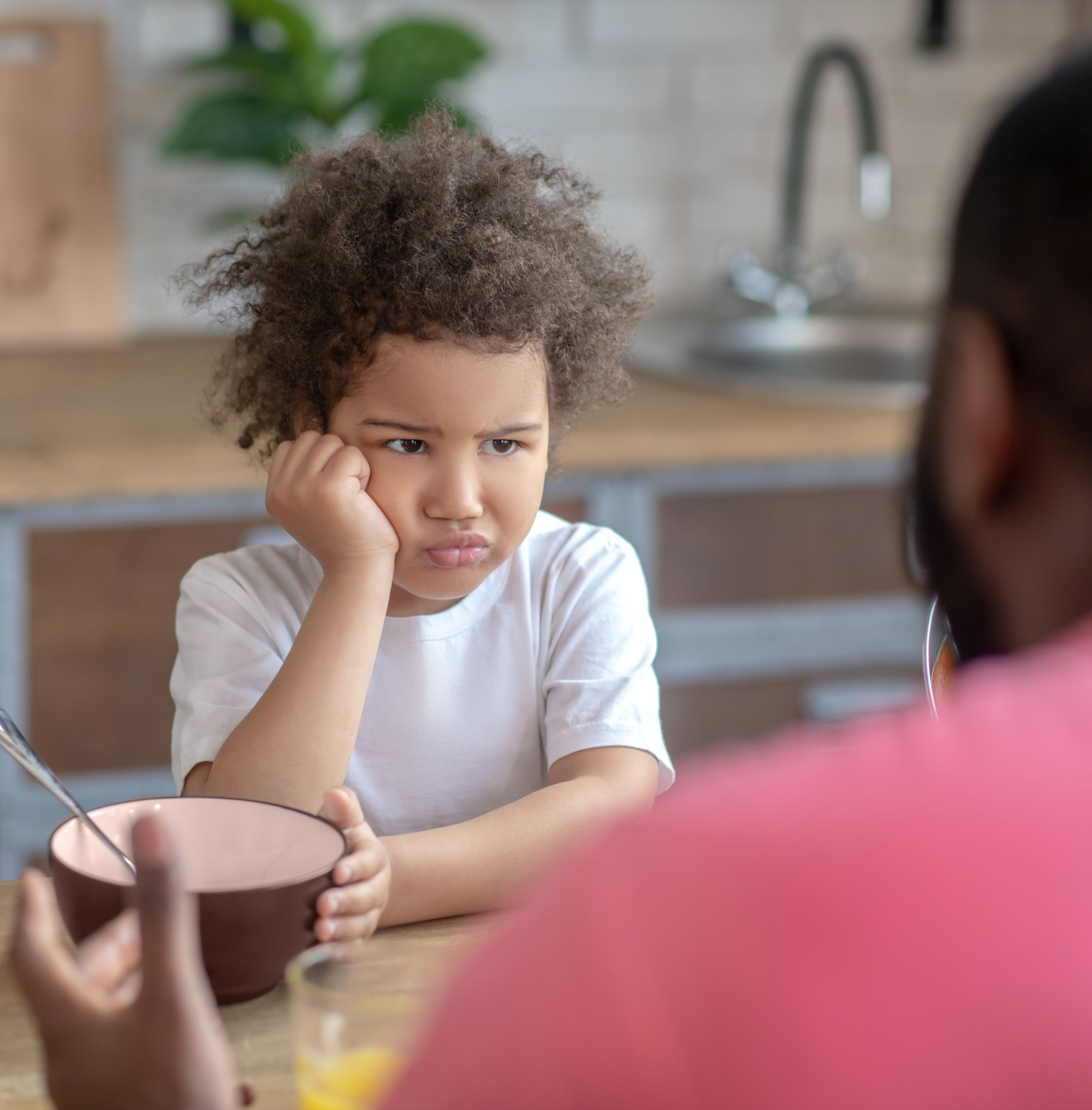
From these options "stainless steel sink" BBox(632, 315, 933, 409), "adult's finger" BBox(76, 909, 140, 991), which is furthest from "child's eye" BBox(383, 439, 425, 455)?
"stainless steel sink" BBox(632, 315, 933, 409)

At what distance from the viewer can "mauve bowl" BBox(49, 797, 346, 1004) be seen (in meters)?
0.66

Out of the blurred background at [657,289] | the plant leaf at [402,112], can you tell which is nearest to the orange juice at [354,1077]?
the blurred background at [657,289]

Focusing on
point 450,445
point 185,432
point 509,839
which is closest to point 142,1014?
point 509,839

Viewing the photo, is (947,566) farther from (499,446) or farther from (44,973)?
(499,446)

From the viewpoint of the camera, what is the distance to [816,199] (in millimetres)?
2719

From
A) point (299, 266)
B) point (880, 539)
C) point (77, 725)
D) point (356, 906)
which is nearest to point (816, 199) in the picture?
point (880, 539)

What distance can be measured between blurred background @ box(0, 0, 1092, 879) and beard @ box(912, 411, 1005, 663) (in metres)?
1.18

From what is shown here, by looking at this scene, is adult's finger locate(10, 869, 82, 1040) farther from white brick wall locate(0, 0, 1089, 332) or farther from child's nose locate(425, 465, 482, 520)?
white brick wall locate(0, 0, 1089, 332)

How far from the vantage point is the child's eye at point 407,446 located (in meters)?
0.96

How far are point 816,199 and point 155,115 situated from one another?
4.06 ft

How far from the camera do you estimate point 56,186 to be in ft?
7.33

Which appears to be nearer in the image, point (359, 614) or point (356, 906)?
point (356, 906)

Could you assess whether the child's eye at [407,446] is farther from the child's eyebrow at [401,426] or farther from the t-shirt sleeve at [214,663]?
the t-shirt sleeve at [214,663]

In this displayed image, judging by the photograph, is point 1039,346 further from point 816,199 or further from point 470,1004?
point 816,199
